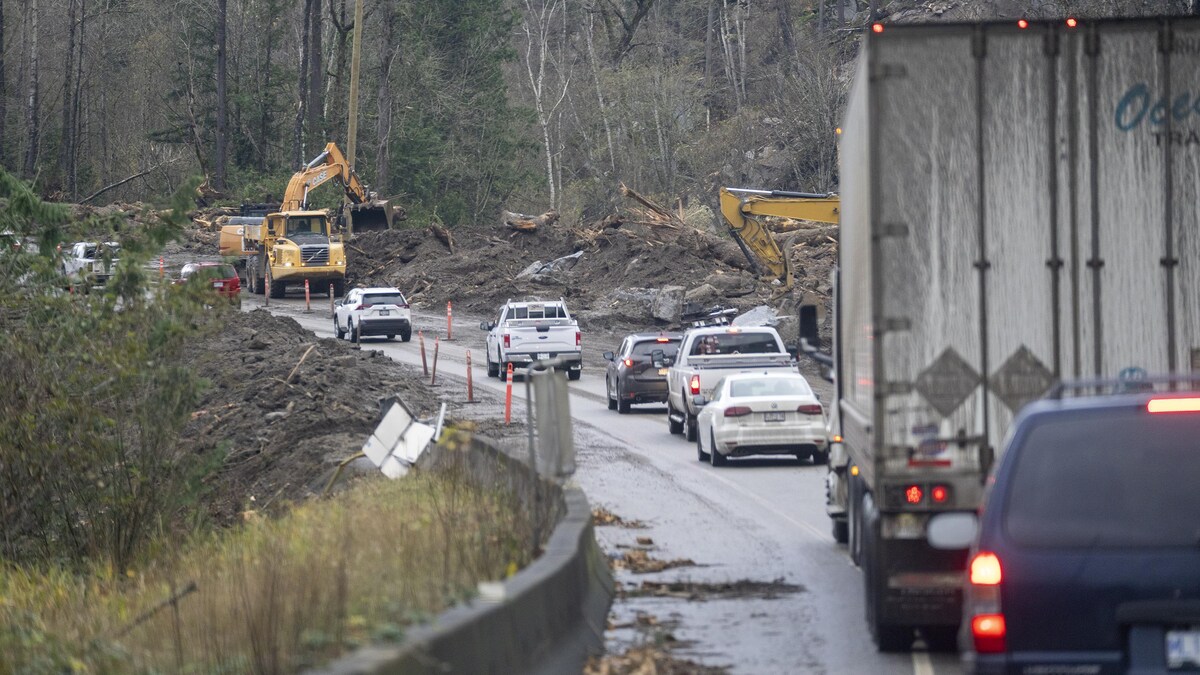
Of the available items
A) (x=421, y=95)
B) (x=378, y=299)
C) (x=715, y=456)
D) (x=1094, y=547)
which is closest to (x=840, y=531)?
(x=715, y=456)

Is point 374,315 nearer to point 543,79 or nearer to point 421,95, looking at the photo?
point 421,95

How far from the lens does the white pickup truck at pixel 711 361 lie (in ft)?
86.2

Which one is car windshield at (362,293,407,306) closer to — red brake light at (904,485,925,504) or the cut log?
the cut log

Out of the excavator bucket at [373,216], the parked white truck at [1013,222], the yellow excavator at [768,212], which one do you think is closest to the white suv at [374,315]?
the yellow excavator at [768,212]

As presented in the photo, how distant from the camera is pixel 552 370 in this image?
39.9 ft

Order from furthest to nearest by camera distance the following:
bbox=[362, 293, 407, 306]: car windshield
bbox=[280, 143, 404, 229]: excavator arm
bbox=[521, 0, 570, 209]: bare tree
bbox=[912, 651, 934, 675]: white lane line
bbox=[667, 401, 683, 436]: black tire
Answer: bbox=[521, 0, 570, 209]: bare tree < bbox=[280, 143, 404, 229]: excavator arm < bbox=[362, 293, 407, 306]: car windshield < bbox=[667, 401, 683, 436]: black tire < bbox=[912, 651, 934, 675]: white lane line

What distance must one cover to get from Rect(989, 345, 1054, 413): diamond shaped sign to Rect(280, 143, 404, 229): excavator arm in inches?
2045

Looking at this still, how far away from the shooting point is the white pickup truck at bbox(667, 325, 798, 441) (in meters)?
26.3

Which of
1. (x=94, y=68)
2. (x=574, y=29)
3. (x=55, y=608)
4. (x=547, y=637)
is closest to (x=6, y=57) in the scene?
(x=94, y=68)

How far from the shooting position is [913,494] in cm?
898

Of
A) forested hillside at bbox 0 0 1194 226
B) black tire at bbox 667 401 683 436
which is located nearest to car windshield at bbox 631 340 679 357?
black tire at bbox 667 401 683 436

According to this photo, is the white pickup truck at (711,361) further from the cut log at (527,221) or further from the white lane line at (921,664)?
the cut log at (527,221)

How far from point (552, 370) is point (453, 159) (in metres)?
72.4

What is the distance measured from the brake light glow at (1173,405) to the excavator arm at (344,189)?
179 ft
